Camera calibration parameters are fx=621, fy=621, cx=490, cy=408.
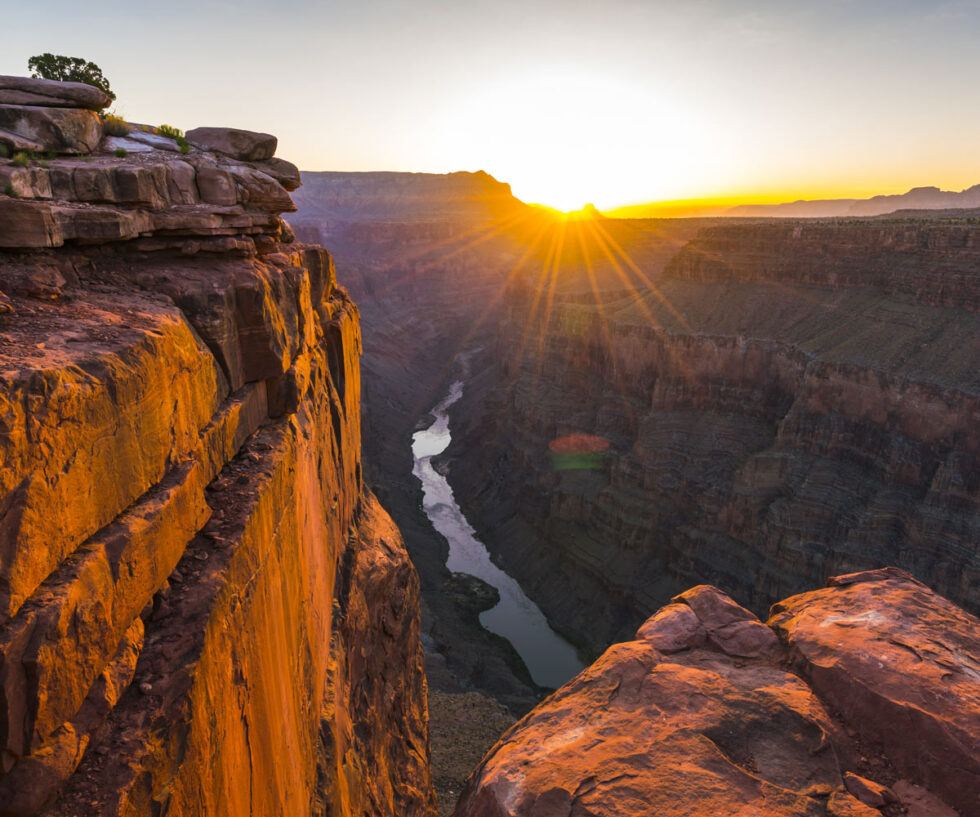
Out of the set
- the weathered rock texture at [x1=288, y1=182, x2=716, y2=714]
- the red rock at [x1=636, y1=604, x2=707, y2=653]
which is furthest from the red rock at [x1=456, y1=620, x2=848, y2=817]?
the weathered rock texture at [x1=288, y1=182, x2=716, y2=714]

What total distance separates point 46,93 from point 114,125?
114 cm

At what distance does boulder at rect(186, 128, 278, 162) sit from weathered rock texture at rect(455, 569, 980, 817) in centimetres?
1266

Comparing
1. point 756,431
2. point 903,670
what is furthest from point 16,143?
point 756,431

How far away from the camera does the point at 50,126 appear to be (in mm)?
9539

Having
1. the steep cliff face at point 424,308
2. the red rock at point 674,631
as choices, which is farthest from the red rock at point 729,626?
the steep cliff face at point 424,308

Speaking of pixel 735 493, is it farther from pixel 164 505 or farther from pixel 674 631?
pixel 164 505

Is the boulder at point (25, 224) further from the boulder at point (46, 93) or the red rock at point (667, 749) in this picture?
the red rock at point (667, 749)

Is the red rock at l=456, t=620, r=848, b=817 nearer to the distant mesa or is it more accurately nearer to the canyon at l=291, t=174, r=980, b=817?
the canyon at l=291, t=174, r=980, b=817

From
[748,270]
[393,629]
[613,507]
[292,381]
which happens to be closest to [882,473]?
[613,507]

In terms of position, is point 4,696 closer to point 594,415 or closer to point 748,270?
point 594,415

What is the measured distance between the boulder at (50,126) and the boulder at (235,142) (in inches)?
122

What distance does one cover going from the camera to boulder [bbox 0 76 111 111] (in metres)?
9.74

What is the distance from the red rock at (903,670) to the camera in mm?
6465

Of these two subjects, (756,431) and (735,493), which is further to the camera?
(756,431)
